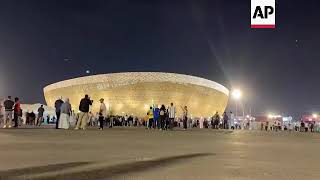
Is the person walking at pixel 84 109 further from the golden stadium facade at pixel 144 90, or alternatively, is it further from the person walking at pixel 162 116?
the golden stadium facade at pixel 144 90

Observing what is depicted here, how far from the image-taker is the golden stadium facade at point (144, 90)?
373 feet

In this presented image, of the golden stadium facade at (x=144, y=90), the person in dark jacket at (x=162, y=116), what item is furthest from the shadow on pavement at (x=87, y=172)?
the golden stadium facade at (x=144, y=90)

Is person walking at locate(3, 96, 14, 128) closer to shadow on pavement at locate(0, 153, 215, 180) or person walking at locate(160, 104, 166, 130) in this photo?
person walking at locate(160, 104, 166, 130)

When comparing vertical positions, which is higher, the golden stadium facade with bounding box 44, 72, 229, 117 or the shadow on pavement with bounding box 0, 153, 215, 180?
the golden stadium facade with bounding box 44, 72, 229, 117

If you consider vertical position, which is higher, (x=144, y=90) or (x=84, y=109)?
(x=144, y=90)

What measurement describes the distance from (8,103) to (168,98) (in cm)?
9054

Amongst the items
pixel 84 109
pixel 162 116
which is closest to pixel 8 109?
pixel 84 109

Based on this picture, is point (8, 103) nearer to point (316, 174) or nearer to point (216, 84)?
point (316, 174)

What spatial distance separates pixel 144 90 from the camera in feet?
376

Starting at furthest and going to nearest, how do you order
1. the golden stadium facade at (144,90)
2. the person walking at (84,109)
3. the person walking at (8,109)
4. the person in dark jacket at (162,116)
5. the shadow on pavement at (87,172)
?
the golden stadium facade at (144,90) → the person in dark jacket at (162,116) → the person walking at (8,109) → the person walking at (84,109) → the shadow on pavement at (87,172)

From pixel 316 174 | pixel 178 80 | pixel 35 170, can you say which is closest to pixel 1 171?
pixel 35 170

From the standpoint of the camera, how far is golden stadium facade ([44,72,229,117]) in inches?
4476

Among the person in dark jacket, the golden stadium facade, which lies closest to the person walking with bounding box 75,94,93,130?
the person in dark jacket

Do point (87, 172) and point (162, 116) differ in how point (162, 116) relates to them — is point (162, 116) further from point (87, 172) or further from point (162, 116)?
point (87, 172)
